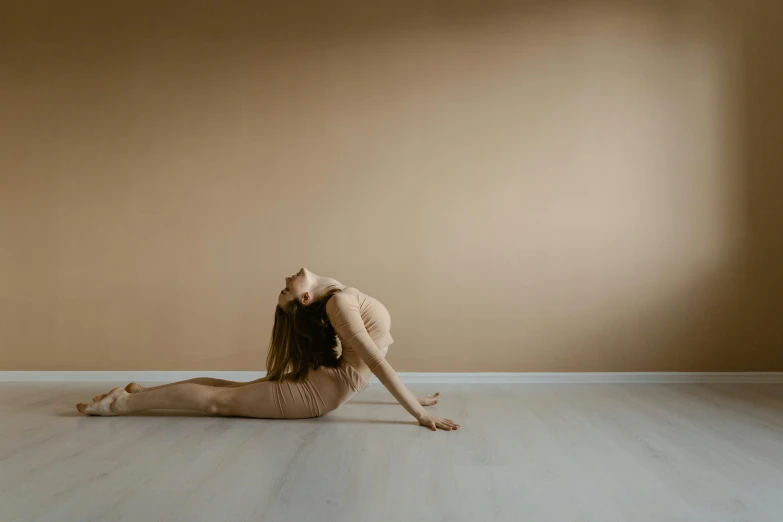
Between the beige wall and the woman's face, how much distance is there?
3.53 ft

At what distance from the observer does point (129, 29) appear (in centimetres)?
416

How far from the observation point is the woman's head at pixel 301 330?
2.95 m

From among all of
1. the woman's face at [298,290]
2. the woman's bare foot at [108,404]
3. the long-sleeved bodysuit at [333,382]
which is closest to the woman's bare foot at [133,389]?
the woman's bare foot at [108,404]

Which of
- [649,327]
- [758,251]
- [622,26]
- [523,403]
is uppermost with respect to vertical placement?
[622,26]

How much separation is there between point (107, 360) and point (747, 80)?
419 cm

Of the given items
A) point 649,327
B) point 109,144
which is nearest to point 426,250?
point 649,327

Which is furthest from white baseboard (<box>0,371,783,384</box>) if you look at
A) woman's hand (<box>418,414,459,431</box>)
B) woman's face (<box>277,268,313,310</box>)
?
woman's face (<box>277,268,313,310</box>)

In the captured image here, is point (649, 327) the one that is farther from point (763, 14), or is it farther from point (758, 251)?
point (763, 14)

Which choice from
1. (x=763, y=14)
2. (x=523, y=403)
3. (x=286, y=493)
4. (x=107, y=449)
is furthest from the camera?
(x=763, y=14)

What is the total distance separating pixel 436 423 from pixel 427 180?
1673mm

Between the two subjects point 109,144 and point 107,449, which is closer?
point 107,449

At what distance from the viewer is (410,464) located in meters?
2.35

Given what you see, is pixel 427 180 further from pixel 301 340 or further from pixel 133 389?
pixel 133 389

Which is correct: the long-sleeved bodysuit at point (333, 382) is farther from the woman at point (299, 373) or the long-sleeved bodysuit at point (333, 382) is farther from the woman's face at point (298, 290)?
the woman's face at point (298, 290)
